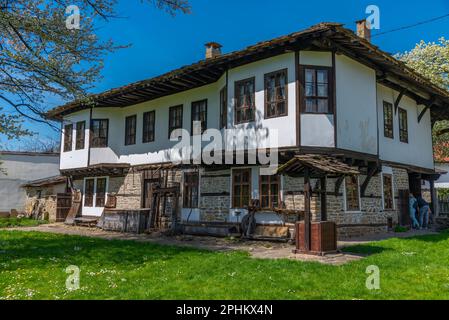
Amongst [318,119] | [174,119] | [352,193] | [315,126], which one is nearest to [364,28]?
[318,119]

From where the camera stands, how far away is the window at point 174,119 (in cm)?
1700

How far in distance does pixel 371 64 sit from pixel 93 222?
529 inches

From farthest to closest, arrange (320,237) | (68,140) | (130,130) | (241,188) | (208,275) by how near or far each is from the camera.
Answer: (68,140) < (130,130) < (241,188) < (320,237) < (208,275)

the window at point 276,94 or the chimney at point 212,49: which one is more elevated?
the chimney at point 212,49

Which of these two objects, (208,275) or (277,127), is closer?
(208,275)

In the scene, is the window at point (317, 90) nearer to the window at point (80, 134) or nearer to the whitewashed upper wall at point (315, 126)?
the whitewashed upper wall at point (315, 126)

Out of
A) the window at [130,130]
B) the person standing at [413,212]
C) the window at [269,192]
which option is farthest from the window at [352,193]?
the window at [130,130]

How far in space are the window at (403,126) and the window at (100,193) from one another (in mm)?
13601

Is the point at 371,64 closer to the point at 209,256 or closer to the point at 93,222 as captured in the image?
the point at 209,256

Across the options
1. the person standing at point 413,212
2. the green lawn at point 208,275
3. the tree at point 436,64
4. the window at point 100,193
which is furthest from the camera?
the tree at point 436,64

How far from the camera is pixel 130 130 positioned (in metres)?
19.2

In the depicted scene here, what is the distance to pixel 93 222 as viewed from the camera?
18500 mm

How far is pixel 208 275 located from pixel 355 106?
8592 mm

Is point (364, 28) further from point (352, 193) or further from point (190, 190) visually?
point (190, 190)
